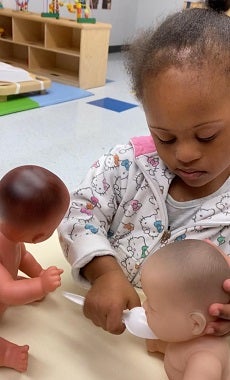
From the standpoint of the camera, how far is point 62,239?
60 centimetres

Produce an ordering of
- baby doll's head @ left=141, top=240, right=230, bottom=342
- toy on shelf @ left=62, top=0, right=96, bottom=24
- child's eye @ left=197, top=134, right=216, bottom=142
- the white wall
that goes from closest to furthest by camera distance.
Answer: baby doll's head @ left=141, top=240, right=230, bottom=342 → child's eye @ left=197, top=134, right=216, bottom=142 → toy on shelf @ left=62, top=0, right=96, bottom=24 → the white wall

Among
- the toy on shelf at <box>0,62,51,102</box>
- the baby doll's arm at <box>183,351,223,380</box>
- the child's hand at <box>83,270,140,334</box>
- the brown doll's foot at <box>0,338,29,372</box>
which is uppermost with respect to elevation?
the baby doll's arm at <box>183,351,223,380</box>

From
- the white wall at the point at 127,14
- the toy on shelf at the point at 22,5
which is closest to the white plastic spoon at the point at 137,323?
the toy on shelf at the point at 22,5

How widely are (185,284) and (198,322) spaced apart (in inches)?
1.5

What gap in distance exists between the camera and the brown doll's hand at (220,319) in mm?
391

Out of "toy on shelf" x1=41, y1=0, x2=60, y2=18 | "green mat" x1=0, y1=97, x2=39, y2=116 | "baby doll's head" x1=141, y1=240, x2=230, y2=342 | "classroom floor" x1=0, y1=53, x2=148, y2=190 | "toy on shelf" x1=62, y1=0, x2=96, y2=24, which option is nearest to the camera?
"baby doll's head" x1=141, y1=240, x2=230, y2=342

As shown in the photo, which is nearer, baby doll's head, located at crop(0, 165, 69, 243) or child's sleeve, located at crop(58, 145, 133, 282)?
baby doll's head, located at crop(0, 165, 69, 243)

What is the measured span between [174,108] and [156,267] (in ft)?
0.59

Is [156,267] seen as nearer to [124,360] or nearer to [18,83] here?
[124,360]

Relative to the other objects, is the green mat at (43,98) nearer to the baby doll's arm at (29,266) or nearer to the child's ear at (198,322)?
the baby doll's arm at (29,266)

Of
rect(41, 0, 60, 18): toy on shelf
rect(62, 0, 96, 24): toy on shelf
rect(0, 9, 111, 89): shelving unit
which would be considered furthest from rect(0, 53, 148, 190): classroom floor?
rect(41, 0, 60, 18): toy on shelf

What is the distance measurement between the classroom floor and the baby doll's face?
87 centimetres

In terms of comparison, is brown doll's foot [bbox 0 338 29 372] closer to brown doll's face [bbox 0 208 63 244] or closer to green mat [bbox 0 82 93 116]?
brown doll's face [bbox 0 208 63 244]

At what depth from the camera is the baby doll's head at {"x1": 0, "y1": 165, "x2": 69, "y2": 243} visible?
1.35 ft
